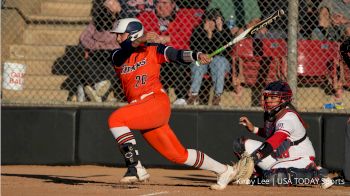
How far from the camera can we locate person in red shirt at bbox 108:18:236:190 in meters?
9.29

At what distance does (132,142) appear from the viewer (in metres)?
9.32

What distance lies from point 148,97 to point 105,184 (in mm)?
1325

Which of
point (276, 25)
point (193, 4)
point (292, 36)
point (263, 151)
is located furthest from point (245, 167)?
point (193, 4)

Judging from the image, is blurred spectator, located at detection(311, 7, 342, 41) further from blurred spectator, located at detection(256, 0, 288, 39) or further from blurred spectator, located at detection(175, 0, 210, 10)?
blurred spectator, located at detection(175, 0, 210, 10)

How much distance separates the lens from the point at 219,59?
43.5 feet

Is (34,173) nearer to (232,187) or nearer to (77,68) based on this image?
(77,68)

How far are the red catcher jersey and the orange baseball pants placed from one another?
124 mm

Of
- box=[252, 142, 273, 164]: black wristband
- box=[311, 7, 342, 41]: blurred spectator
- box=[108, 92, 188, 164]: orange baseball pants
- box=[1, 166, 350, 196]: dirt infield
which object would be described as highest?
box=[311, 7, 342, 41]: blurred spectator

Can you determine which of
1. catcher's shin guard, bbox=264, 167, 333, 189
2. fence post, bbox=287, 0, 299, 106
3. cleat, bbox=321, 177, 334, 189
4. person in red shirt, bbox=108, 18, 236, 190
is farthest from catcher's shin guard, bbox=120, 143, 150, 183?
fence post, bbox=287, 0, 299, 106

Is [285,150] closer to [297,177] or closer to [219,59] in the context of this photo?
[297,177]

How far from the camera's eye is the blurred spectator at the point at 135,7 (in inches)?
548

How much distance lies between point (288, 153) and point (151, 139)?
5.12ft

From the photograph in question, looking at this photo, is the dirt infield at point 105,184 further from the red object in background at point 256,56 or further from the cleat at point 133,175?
the red object in background at point 256,56

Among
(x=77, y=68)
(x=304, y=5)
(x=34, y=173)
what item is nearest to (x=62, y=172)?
(x=34, y=173)
